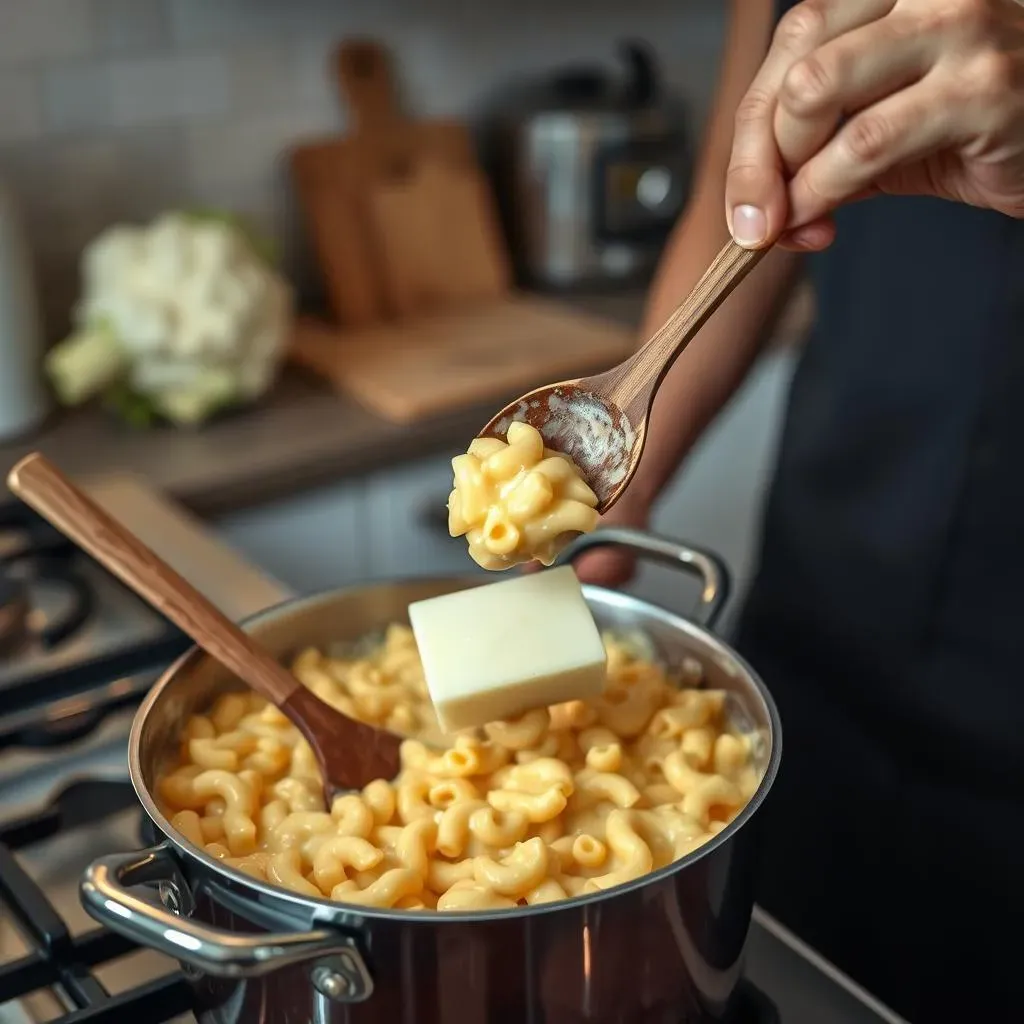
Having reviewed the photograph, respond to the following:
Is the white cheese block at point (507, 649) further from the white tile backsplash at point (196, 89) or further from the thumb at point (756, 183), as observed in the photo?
the white tile backsplash at point (196, 89)

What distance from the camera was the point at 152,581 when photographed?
2.13 feet

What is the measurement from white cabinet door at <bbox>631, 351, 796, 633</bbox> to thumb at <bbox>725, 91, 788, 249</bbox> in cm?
107

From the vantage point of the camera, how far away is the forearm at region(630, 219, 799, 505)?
895 millimetres

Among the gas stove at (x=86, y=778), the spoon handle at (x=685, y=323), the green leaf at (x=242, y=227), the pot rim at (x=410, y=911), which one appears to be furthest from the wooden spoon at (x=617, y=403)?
the green leaf at (x=242, y=227)

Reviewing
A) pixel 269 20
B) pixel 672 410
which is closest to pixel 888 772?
pixel 672 410

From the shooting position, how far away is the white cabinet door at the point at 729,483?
1.72m

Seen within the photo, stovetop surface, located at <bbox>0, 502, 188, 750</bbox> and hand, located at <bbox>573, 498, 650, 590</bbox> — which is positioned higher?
hand, located at <bbox>573, 498, 650, 590</bbox>

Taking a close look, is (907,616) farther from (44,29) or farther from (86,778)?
(44,29)

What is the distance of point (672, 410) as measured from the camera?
90cm

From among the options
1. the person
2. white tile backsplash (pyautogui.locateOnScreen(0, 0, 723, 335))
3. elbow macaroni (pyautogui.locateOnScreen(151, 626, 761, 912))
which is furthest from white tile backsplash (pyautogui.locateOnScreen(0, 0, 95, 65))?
elbow macaroni (pyautogui.locateOnScreen(151, 626, 761, 912))

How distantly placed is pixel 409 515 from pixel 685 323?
35.0 inches

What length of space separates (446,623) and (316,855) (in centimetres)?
13

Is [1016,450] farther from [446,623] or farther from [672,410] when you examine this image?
[446,623]

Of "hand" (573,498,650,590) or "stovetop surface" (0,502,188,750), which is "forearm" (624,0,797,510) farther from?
"stovetop surface" (0,502,188,750)
